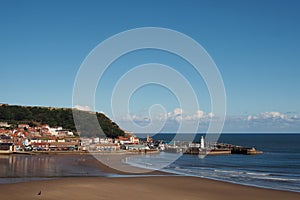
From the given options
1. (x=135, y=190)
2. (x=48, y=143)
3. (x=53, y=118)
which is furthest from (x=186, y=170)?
(x=53, y=118)

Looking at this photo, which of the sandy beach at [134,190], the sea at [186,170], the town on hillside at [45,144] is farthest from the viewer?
the town on hillside at [45,144]

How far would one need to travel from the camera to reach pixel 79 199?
20.8 m

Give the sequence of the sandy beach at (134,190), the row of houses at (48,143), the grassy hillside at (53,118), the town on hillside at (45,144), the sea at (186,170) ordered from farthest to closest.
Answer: the grassy hillside at (53,118)
the row of houses at (48,143)
the town on hillside at (45,144)
the sea at (186,170)
the sandy beach at (134,190)

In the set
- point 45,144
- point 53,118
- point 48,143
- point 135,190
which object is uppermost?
point 53,118

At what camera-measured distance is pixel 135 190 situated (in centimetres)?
2462

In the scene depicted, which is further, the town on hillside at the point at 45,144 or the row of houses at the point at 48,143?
the row of houses at the point at 48,143

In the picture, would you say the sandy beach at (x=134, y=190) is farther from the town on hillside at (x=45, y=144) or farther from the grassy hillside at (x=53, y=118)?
the grassy hillside at (x=53, y=118)

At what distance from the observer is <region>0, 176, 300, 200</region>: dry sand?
2192 cm

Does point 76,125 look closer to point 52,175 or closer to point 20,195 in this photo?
point 52,175

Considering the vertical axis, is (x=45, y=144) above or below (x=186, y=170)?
above

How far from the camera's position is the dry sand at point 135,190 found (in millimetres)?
21922

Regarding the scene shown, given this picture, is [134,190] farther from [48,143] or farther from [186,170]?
[48,143]

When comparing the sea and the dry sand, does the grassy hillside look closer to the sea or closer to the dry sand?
the sea

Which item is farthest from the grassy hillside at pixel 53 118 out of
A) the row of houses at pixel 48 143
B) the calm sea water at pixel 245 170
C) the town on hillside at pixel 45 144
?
the calm sea water at pixel 245 170
